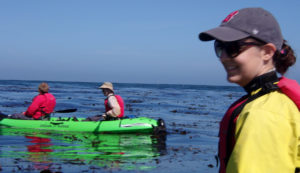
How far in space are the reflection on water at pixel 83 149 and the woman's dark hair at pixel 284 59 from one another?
6595mm

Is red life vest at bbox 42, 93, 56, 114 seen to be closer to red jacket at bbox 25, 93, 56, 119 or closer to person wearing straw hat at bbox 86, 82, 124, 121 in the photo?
red jacket at bbox 25, 93, 56, 119

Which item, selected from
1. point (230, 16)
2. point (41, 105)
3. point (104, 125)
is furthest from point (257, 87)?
point (41, 105)

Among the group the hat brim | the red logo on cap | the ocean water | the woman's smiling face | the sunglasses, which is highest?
the red logo on cap

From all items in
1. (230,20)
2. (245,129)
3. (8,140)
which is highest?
(230,20)

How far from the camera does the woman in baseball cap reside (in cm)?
139

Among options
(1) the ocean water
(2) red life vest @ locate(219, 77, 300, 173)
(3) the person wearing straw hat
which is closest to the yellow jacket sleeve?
(2) red life vest @ locate(219, 77, 300, 173)

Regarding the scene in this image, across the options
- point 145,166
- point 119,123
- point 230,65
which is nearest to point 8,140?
point 119,123

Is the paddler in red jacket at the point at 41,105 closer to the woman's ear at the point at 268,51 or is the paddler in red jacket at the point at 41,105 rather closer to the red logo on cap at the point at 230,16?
the red logo on cap at the point at 230,16

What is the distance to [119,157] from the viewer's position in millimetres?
9516

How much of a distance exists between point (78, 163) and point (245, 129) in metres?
7.42

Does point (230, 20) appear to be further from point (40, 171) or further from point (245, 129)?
point (40, 171)

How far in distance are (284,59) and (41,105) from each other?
13.9 meters

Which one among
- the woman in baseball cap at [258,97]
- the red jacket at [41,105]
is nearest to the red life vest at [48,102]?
the red jacket at [41,105]

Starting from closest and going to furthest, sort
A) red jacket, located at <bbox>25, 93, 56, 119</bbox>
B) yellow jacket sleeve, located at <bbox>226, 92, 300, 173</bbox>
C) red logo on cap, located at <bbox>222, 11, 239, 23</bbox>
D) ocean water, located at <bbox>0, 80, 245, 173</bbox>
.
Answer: yellow jacket sleeve, located at <bbox>226, 92, 300, 173</bbox> < red logo on cap, located at <bbox>222, 11, 239, 23</bbox> < ocean water, located at <bbox>0, 80, 245, 173</bbox> < red jacket, located at <bbox>25, 93, 56, 119</bbox>
